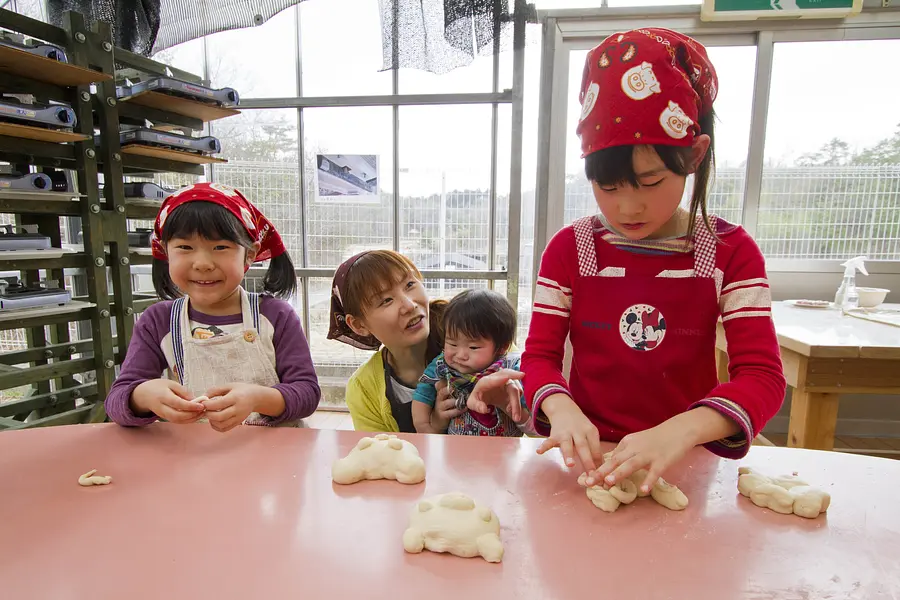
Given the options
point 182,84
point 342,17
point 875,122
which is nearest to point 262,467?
point 182,84

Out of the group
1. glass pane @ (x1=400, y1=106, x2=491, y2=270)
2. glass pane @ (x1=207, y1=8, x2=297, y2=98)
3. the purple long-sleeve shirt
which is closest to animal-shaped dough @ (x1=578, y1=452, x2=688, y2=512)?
the purple long-sleeve shirt

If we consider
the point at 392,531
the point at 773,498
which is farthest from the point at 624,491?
the point at 392,531

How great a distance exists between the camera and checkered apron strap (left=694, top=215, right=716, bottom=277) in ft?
2.81

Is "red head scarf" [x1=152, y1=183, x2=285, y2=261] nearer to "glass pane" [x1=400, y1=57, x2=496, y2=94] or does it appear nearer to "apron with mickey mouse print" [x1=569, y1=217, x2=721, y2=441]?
"apron with mickey mouse print" [x1=569, y1=217, x2=721, y2=441]

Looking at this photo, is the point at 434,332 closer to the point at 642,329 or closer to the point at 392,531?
the point at 642,329

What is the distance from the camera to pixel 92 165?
215cm

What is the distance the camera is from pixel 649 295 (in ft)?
2.93

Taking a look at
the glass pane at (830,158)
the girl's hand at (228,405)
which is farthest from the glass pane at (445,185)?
the girl's hand at (228,405)

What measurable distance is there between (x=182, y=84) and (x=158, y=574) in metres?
2.45

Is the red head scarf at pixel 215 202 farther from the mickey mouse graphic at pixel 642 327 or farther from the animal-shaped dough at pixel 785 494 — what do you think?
the animal-shaped dough at pixel 785 494

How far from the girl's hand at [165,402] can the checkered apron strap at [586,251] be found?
0.75 meters

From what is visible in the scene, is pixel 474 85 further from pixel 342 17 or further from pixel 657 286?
pixel 657 286

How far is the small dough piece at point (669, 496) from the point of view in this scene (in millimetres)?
634

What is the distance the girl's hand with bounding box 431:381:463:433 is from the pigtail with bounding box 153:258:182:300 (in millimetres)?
736
